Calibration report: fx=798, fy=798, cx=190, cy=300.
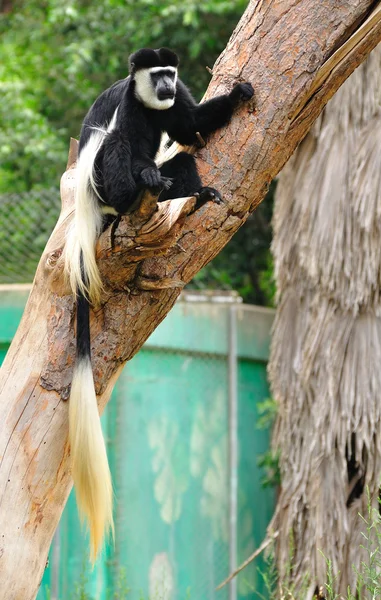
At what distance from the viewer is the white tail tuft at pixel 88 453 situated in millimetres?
2248

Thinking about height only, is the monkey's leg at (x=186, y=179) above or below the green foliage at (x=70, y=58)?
below

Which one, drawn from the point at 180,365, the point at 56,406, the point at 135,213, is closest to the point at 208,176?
the point at 135,213

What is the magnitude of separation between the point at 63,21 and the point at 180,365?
11.0 feet

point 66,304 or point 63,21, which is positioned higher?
point 63,21

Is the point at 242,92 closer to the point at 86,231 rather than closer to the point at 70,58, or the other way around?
the point at 86,231

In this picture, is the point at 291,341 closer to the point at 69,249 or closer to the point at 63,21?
the point at 69,249

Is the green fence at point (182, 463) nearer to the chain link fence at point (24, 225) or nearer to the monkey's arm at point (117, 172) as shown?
the chain link fence at point (24, 225)

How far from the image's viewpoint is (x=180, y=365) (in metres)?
4.83

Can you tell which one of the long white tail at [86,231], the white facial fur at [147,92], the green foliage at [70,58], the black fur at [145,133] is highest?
the green foliage at [70,58]

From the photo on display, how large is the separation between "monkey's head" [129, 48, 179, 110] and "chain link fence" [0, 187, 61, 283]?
175cm

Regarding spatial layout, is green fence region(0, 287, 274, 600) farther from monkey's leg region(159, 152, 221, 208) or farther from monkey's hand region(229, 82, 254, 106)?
monkey's hand region(229, 82, 254, 106)

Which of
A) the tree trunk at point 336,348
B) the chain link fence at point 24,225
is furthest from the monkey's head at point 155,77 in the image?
the chain link fence at point 24,225

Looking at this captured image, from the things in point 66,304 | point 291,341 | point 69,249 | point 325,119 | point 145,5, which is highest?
point 145,5

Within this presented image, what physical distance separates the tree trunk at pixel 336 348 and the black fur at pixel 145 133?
157 centimetres
